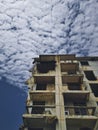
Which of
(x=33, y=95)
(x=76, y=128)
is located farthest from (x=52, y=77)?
(x=76, y=128)

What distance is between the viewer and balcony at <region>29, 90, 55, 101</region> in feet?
78.0

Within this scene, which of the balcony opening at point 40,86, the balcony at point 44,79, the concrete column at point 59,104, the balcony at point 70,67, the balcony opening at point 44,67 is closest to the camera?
the concrete column at point 59,104

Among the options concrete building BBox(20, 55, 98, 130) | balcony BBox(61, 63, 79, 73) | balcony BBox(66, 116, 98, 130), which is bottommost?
balcony BBox(66, 116, 98, 130)

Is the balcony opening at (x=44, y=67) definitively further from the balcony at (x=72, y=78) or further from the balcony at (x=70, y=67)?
the balcony at (x=72, y=78)

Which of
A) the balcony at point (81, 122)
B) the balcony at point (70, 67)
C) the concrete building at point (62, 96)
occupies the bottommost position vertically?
the balcony at point (81, 122)

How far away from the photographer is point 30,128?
68.5 ft

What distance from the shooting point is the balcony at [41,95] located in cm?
2377

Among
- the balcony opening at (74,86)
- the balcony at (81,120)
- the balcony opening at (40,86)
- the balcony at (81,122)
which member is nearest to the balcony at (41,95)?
the balcony opening at (40,86)

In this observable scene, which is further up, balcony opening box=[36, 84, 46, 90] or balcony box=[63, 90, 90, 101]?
balcony opening box=[36, 84, 46, 90]

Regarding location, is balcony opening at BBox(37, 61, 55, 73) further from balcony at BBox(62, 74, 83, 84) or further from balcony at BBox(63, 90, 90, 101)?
balcony at BBox(63, 90, 90, 101)

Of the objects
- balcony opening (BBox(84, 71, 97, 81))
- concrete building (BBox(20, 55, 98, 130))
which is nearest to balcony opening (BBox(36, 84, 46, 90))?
concrete building (BBox(20, 55, 98, 130))

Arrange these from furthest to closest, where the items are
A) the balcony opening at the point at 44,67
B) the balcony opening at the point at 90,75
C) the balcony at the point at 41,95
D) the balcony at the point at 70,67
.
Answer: the balcony opening at the point at 44,67 → the balcony at the point at 70,67 → the balcony opening at the point at 90,75 → the balcony at the point at 41,95

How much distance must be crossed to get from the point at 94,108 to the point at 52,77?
809 centimetres

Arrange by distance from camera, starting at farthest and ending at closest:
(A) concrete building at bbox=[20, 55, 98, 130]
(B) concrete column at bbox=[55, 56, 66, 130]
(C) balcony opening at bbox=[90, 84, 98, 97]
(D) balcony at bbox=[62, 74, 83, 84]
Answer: (C) balcony opening at bbox=[90, 84, 98, 97] → (D) balcony at bbox=[62, 74, 83, 84] → (A) concrete building at bbox=[20, 55, 98, 130] → (B) concrete column at bbox=[55, 56, 66, 130]
